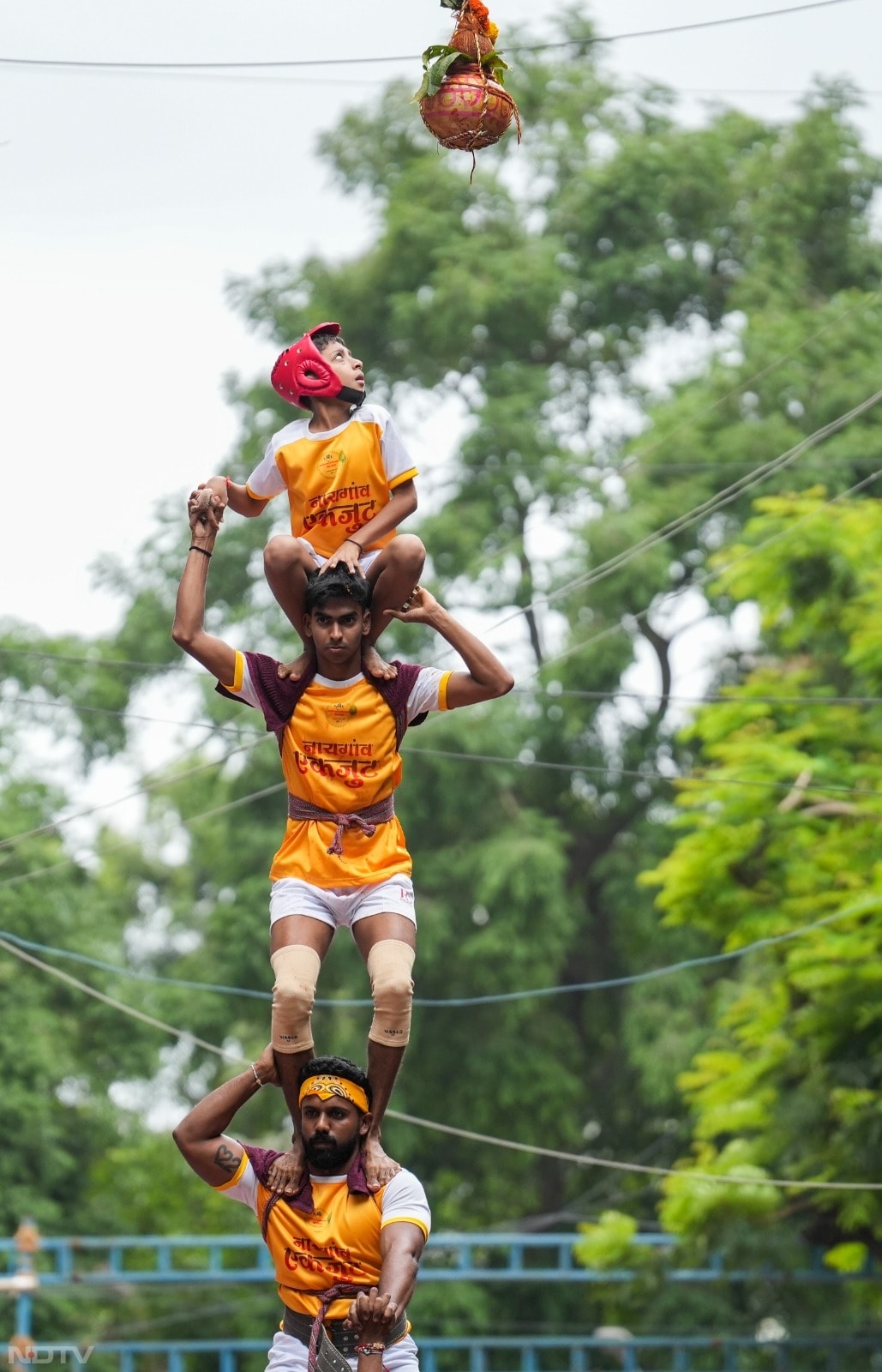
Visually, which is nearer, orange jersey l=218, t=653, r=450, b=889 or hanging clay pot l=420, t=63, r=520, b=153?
orange jersey l=218, t=653, r=450, b=889

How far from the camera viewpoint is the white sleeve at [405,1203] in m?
5.55

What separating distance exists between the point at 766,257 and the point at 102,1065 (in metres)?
10.4

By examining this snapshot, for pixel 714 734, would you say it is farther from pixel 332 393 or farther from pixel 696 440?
pixel 332 393

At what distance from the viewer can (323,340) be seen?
606 cm

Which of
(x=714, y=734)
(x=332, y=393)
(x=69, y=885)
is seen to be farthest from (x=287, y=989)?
(x=69, y=885)

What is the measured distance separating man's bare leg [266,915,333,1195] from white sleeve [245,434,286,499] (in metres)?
1.24

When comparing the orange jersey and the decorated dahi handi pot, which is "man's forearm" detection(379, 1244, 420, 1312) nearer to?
the orange jersey

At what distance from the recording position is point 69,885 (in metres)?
19.0

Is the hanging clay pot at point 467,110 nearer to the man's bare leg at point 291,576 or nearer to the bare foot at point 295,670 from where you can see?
the man's bare leg at point 291,576

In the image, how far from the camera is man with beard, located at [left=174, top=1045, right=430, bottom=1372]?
5.51 metres

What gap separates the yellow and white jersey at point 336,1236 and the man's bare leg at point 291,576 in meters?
1.42

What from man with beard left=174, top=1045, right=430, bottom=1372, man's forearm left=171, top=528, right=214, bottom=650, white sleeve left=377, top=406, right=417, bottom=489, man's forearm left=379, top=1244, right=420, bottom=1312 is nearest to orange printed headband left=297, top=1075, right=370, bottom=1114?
man with beard left=174, top=1045, right=430, bottom=1372

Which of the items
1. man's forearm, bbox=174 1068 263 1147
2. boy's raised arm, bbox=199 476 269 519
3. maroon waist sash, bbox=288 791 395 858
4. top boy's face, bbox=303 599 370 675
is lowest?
man's forearm, bbox=174 1068 263 1147

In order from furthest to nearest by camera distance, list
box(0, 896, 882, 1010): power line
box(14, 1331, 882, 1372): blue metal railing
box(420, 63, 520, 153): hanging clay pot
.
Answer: box(14, 1331, 882, 1372): blue metal railing
box(0, 896, 882, 1010): power line
box(420, 63, 520, 153): hanging clay pot
